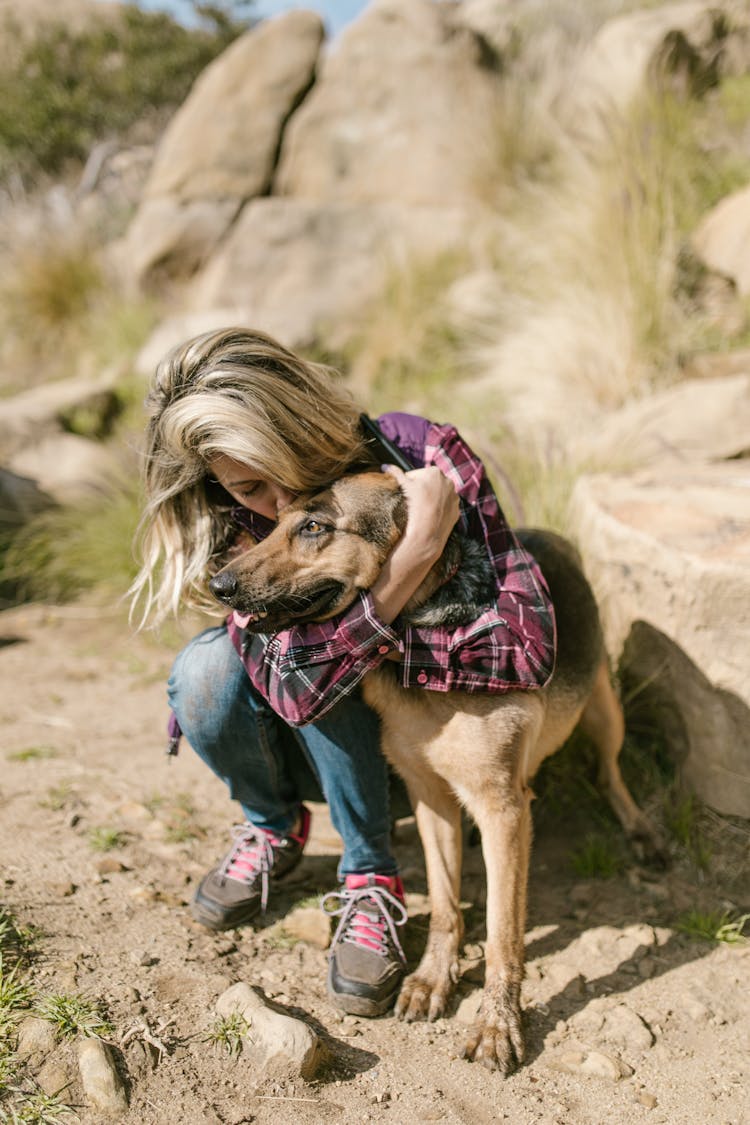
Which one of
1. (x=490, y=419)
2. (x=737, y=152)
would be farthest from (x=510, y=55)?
(x=490, y=419)

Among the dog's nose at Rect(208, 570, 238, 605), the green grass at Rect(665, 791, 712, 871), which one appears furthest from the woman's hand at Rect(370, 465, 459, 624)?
the green grass at Rect(665, 791, 712, 871)

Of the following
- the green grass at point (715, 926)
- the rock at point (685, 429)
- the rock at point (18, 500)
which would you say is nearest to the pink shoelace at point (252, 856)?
the green grass at point (715, 926)

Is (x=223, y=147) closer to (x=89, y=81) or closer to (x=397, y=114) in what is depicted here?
(x=397, y=114)

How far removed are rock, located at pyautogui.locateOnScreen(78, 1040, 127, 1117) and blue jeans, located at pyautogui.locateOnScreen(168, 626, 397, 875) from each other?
880 millimetres

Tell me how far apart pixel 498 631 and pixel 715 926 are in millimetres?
1306

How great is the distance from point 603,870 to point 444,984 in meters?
0.89

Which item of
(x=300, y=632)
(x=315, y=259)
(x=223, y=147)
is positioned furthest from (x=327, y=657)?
(x=223, y=147)

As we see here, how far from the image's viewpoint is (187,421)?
2.31 m

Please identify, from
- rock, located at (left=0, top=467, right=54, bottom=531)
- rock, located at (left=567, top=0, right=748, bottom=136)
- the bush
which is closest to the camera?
rock, located at (left=0, top=467, right=54, bottom=531)

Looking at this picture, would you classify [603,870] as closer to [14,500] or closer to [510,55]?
[14,500]

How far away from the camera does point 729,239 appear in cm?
617

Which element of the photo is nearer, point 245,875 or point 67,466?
point 245,875

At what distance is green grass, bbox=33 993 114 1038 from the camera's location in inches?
80.4

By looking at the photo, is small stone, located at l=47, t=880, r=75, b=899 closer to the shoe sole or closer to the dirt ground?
the dirt ground
